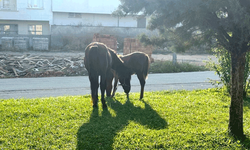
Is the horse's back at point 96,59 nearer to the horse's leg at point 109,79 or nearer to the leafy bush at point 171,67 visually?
the horse's leg at point 109,79

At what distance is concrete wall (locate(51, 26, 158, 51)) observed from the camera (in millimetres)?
27984

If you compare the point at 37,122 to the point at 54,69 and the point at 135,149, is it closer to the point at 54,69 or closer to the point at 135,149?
the point at 135,149

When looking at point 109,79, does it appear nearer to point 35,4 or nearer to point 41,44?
point 41,44

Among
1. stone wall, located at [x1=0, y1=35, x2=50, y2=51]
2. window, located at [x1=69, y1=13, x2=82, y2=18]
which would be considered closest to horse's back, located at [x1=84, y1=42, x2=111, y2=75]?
stone wall, located at [x1=0, y1=35, x2=50, y2=51]

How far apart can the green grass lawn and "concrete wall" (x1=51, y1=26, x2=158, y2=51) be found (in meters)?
20.0

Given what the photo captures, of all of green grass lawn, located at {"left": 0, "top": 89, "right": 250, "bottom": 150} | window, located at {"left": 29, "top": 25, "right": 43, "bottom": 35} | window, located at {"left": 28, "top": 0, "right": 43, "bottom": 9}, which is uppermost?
window, located at {"left": 28, "top": 0, "right": 43, "bottom": 9}

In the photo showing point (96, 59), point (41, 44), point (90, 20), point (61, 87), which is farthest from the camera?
point (90, 20)

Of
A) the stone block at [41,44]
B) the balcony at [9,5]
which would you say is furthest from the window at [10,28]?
the stone block at [41,44]

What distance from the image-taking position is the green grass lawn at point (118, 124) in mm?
5148

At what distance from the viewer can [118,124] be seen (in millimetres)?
6184

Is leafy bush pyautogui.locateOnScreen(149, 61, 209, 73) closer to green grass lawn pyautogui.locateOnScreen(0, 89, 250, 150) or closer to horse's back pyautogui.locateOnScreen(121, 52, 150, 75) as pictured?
horse's back pyautogui.locateOnScreen(121, 52, 150, 75)

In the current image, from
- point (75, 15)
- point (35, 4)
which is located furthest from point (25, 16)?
point (75, 15)

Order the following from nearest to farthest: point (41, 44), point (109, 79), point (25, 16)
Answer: point (109, 79), point (41, 44), point (25, 16)

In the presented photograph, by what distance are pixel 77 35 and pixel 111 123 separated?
2459 cm
